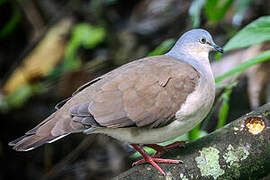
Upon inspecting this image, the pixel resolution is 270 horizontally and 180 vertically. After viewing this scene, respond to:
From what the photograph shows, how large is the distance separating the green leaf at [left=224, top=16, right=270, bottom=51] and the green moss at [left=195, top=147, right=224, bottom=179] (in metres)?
1.01

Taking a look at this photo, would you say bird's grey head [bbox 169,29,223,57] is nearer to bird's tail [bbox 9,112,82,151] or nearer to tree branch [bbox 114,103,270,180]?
tree branch [bbox 114,103,270,180]

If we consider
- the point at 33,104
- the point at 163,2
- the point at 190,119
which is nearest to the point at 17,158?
the point at 33,104

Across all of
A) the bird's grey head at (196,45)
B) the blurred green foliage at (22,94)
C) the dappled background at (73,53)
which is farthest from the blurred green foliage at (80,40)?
the bird's grey head at (196,45)

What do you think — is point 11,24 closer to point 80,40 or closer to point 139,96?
point 80,40

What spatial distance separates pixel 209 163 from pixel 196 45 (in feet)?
4.00

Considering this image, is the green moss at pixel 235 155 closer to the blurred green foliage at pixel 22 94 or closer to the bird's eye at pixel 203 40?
the bird's eye at pixel 203 40

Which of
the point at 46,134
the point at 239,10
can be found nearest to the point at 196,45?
the point at 46,134

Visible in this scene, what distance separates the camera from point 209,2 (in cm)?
418

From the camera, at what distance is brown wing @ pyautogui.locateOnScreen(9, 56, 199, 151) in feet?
8.85

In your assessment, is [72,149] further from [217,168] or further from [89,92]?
[217,168]

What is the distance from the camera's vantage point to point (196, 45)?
135 inches

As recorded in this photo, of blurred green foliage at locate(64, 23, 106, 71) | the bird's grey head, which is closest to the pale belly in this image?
the bird's grey head

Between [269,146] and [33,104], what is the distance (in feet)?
15.3

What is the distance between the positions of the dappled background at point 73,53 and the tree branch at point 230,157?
8.89 ft
